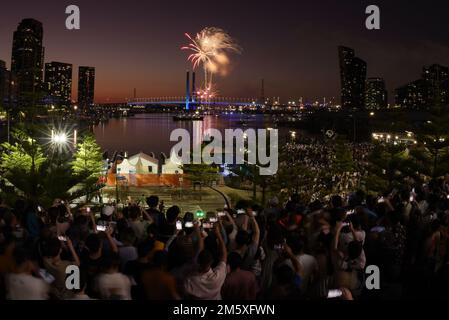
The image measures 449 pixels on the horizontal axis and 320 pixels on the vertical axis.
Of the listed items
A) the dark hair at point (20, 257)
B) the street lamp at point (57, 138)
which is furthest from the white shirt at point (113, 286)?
the street lamp at point (57, 138)

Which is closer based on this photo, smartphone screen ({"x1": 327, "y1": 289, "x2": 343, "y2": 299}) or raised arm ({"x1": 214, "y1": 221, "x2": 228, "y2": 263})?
smartphone screen ({"x1": 327, "y1": 289, "x2": 343, "y2": 299})

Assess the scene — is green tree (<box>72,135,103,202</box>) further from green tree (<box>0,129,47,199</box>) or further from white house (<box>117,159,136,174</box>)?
green tree (<box>0,129,47,199</box>)

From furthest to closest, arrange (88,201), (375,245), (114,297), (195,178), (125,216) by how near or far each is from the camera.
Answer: (195,178)
(88,201)
(125,216)
(375,245)
(114,297)

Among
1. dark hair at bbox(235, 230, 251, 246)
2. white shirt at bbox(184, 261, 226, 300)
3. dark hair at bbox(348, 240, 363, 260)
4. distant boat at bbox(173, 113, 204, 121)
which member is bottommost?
white shirt at bbox(184, 261, 226, 300)

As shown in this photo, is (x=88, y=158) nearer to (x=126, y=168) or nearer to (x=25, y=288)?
(x=126, y=168)

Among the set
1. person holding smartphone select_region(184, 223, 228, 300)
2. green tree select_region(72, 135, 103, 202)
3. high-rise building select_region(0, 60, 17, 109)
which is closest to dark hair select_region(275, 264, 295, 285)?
person holding smartphone select_region(184, 223, 228, 300)

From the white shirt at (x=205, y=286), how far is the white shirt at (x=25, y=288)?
113 centimetres

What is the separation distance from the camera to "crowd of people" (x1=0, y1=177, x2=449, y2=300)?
3.85m

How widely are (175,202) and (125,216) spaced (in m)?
13.6

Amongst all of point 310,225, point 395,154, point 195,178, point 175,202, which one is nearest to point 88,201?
point 175,202

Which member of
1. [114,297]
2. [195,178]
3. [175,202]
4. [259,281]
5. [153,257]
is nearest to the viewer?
[114,297]

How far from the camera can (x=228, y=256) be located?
4156mm
